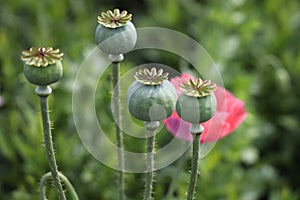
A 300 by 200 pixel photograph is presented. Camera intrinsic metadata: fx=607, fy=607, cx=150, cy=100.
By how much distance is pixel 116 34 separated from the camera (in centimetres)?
79

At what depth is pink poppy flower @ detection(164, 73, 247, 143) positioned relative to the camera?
1051 millimetres

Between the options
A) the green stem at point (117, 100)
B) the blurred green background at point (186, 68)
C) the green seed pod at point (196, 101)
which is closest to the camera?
the green seed pod at point (196, 101)

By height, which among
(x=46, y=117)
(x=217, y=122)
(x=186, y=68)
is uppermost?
(x=186, y=68)

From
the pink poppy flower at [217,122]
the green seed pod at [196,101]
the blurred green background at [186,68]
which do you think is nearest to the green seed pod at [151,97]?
the green seed pod at [196,101]

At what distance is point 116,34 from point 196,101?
145 millimetres

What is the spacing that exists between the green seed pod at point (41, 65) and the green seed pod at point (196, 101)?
0.16m

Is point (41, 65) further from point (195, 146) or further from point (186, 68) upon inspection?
point (186, 68)

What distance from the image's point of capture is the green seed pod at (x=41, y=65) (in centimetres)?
73

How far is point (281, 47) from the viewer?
213 centimetres

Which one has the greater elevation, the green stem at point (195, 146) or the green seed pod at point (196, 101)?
the green seed pod at point (196, 101)

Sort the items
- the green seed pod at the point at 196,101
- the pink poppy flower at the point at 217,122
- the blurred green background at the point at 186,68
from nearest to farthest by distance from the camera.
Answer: the green seed pod at the point at 196,101 < the pink poppy flower at the point at 217,122 < the blurred green background at the point at 186,68

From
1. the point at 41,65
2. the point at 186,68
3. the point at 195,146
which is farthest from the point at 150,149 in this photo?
the point at 186,68

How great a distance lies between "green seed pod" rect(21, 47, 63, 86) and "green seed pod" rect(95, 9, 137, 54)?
0.08m

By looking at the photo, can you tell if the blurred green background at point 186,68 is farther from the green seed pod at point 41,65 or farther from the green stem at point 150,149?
the green seed pod at point 41,65
